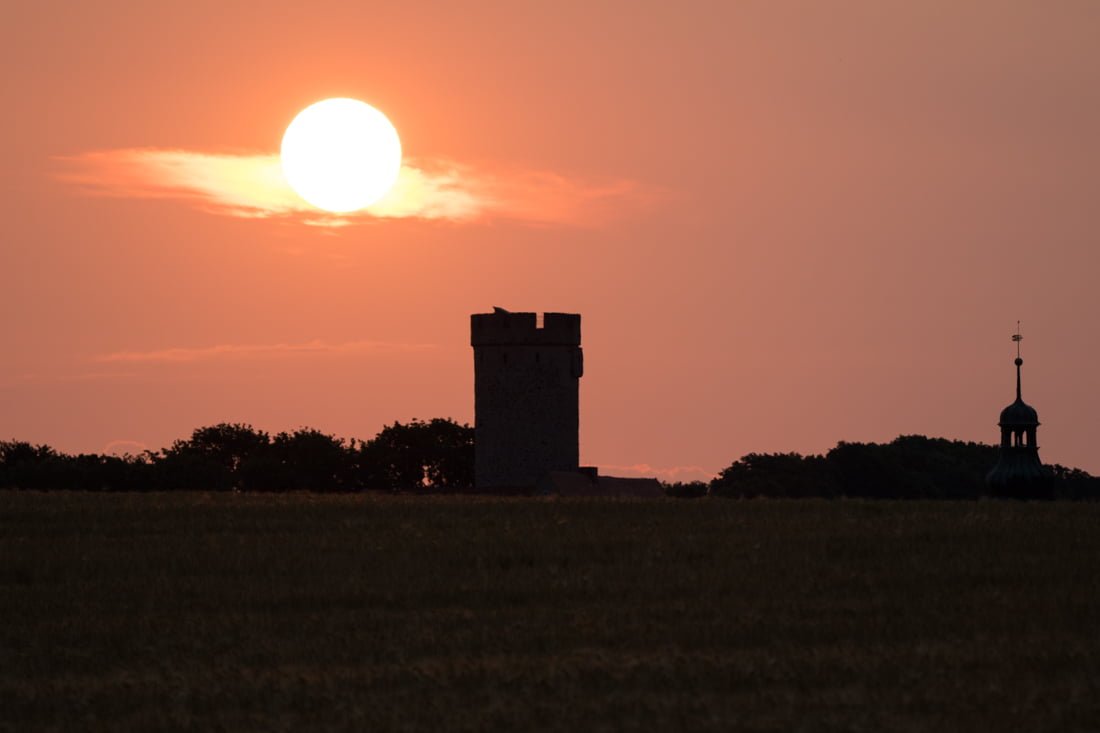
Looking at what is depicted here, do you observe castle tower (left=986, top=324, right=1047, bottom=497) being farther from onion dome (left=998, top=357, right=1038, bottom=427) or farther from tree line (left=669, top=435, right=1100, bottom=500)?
tree line (left=669, top=435, right=1100, bottom=500)

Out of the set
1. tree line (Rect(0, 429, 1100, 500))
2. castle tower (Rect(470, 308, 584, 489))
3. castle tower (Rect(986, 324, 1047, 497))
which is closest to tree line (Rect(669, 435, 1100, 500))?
tree line (Rect(0, 429, 1100, 500))

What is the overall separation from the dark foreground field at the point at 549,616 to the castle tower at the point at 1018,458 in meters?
42.9

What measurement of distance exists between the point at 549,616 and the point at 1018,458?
6152 centimetres

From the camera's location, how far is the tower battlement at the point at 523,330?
A: 9938 centimetres

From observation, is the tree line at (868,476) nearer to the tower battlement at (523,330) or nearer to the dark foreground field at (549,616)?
the tower battlement at (523,330)

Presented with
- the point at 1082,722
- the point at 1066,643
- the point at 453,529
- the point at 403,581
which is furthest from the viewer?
the point at 453,529

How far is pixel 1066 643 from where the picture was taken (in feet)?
68.7

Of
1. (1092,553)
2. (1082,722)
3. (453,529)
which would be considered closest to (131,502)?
(453,529)

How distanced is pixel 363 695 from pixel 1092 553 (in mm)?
14551

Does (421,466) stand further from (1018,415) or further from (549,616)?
(549,616)

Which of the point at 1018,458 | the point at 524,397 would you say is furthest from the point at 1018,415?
the point at 524,397

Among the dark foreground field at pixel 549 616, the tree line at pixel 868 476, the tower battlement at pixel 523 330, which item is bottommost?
the dark foreground field at pixel 549 616

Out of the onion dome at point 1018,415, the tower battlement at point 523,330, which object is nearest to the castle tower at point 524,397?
the tower battlement at point 523,330

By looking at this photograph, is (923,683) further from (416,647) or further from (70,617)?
(70,617)
